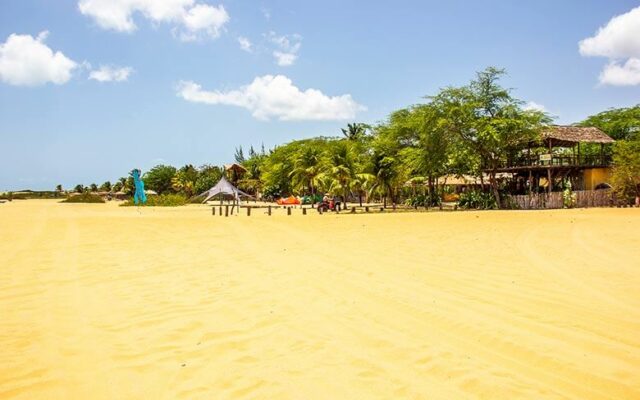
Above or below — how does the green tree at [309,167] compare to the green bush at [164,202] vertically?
above

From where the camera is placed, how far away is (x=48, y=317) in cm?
530

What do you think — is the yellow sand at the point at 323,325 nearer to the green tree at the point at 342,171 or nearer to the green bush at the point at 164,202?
the green tree at the point at 342,171

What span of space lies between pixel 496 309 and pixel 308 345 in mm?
2604

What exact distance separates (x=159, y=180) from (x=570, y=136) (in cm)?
6346

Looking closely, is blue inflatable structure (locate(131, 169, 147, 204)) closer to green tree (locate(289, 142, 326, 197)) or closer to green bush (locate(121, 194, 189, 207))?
green bush (locate(121, 194, 189, 207))

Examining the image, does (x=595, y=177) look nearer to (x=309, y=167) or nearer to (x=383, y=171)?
(x=383, y=171)

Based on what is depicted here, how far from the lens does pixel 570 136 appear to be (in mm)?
33469

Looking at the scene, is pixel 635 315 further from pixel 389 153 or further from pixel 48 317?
pixel 389 153

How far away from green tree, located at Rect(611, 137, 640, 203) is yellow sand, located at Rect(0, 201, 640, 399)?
70.5ft

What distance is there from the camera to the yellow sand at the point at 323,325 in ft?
11.3

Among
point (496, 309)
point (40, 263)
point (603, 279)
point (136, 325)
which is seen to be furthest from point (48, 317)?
point (603, 279)

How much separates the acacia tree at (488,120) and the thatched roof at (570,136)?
1215 millimetres

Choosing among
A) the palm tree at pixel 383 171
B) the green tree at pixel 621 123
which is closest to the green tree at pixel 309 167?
the palm tree at pixel 383 171

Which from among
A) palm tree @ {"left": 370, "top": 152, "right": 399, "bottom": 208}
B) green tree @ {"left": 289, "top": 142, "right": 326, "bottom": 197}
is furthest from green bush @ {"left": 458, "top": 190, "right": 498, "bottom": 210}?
green tree @ {"left": 289, "top": 142, "right": 326, "bottom": 197}
